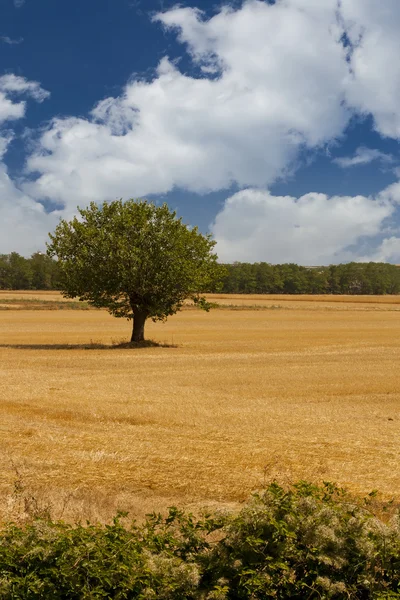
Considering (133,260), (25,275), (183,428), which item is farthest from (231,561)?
(25,275)

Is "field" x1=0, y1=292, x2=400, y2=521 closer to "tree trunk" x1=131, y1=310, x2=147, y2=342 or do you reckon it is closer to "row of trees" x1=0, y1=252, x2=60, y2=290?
"tree trunk" x1=131, y1=310, x2=147, y2=342

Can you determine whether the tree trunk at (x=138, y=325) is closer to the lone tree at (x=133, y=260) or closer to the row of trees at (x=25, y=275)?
the lone tree at (x=133, y=260)

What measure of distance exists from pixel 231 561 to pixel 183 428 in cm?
1001

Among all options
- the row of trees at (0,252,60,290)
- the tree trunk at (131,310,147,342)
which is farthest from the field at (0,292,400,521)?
the row of trees at (0,252,60,290)

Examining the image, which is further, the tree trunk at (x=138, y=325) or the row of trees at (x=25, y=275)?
the row of trees at (x=25, y=275)

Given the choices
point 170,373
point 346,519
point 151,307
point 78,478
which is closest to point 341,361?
point 170,373

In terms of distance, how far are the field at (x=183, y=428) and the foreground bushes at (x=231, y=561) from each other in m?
3.40

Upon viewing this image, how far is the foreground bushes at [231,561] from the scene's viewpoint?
17.4ft

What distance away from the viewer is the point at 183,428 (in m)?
15.5

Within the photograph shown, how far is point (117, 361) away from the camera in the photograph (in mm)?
31031

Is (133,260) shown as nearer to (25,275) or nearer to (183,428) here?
(183,428)

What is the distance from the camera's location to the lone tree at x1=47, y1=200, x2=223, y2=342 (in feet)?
124

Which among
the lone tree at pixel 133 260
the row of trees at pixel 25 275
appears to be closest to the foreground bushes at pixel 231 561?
the lone tree at pixel 133 260

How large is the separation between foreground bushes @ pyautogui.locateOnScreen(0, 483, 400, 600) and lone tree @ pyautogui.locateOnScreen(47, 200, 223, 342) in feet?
104
